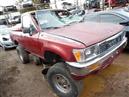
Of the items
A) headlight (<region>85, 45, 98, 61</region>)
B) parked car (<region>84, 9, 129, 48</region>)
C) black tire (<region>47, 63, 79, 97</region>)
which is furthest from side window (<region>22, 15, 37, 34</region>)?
parked car (<region>84, 9, 129, 48</region>)

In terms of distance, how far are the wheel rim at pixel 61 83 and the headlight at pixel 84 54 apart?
78 cm

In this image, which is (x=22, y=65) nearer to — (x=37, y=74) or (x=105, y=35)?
(x=37, y=74)

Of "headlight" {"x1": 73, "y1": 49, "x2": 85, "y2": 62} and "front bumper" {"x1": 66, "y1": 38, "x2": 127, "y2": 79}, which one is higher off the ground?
"headlight" {"x1": 73, "y1": 49, "x2": 85, "y2": 62}

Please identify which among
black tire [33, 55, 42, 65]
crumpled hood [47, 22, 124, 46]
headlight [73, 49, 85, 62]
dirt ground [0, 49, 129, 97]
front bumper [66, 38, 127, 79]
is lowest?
dirt ground [0, 49, 129, 97]

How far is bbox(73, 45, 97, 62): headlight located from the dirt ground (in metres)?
1.16

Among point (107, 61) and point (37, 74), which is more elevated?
point (107, 61)

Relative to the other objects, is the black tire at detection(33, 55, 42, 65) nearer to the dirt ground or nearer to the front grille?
the dirt ground

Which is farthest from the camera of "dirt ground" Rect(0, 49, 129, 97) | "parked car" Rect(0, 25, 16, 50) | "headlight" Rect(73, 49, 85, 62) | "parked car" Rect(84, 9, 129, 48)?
"parked car" Rect(0, 25, 16, 50)

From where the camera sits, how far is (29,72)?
21.8 feet

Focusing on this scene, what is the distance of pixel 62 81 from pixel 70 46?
1.04m

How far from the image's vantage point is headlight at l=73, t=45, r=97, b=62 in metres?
3.83

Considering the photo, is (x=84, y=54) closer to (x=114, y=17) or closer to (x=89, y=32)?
(x=89, y=32)

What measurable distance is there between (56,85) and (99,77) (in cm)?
138

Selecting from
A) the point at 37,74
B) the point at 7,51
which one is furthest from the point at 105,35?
the point at 7,51
